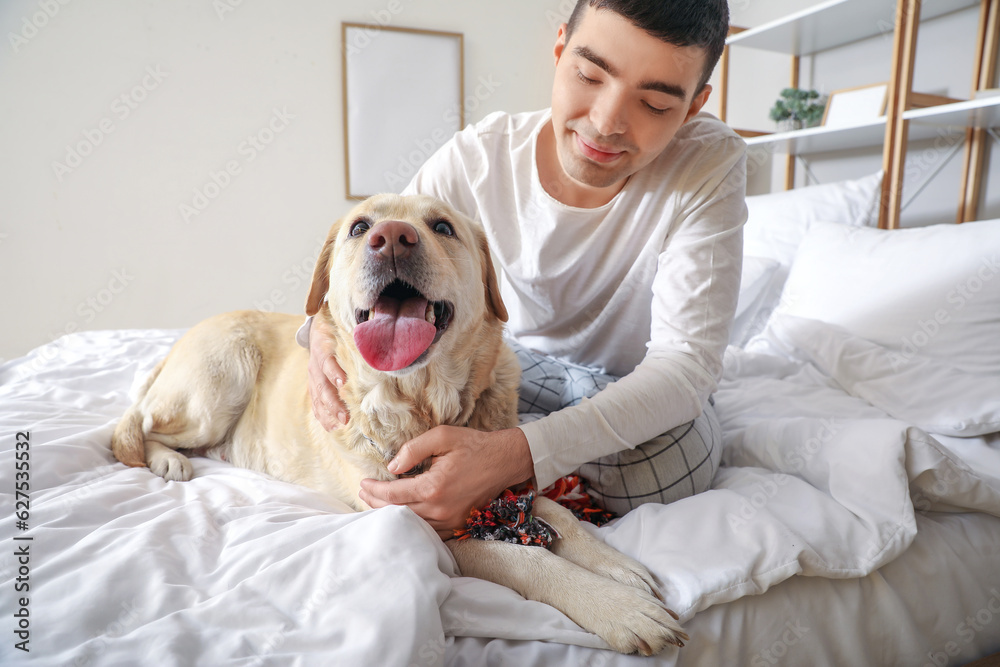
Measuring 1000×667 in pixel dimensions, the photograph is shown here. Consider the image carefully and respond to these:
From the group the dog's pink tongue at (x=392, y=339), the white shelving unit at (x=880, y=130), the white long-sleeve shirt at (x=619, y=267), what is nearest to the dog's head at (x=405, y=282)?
the dog's pink tongue at (x=392, y=339)

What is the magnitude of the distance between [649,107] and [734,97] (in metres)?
2.75

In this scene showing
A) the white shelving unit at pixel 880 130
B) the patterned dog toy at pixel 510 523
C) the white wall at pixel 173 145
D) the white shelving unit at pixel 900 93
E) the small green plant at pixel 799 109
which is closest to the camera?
the patterned dog toy at pixel 510 523

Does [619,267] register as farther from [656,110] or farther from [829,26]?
[829,26]

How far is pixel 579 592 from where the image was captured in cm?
90

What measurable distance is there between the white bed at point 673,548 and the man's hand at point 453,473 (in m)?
0.10

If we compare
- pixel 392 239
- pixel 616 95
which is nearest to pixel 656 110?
pixel 616 95

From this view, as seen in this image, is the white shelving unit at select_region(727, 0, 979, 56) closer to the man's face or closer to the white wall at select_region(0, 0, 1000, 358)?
the white wall at select_region(0, 0, 1000, 358)

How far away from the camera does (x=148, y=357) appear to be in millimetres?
2176

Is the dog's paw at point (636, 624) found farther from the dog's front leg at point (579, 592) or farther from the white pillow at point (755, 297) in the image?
the white pillow at point (755, 297)

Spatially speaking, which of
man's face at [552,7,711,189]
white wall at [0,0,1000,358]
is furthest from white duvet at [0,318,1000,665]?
white wall at [0,0,1000,358]

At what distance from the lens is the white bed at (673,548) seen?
0.77 m

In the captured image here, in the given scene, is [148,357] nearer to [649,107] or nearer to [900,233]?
[649,107]

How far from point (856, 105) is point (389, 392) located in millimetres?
2635

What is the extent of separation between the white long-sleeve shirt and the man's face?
146mm
